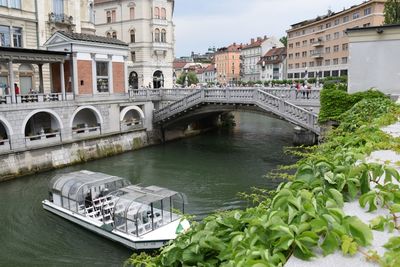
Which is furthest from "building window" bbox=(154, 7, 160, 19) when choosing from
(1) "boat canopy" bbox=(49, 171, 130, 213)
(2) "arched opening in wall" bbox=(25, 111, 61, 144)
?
(1) "boat canopy" bbox=(49, 171, 130, 213)

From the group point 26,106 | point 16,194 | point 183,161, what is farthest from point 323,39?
point 16,194

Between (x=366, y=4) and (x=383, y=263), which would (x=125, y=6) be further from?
(x=383, y=263)

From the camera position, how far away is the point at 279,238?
11.1 ft

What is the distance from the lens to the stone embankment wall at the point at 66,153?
88.0 feet

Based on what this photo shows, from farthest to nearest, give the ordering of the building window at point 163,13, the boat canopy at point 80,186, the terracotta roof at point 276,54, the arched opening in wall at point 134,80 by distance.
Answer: the terracotta roof at point 276,54
the arched opening in wall at point 134,80
the building window at point 163,13
the boat canopy at point 80,186

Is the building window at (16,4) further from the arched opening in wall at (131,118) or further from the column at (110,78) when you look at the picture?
the arched opening in wall at (131,118)

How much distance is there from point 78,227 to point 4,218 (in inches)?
171

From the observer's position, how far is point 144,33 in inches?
2336

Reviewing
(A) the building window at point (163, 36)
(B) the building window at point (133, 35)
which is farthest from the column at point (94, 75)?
(A) the building window at point (163, 36)

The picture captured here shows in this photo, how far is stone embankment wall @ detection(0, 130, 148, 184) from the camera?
26.8 metres

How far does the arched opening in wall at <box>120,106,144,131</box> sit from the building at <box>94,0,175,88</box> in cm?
1755

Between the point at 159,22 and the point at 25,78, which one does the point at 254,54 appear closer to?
the point at 159,22

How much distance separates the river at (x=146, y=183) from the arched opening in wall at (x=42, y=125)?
13.4 ft

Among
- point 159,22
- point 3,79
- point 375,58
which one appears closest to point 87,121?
point 3,79
